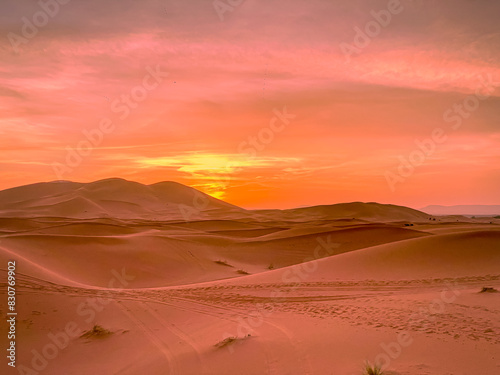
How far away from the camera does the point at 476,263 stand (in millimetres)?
12641

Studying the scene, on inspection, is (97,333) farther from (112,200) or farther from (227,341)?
(112,200)

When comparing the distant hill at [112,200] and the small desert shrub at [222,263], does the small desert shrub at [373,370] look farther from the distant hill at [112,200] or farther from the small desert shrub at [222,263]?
the distant hill at [112,200]

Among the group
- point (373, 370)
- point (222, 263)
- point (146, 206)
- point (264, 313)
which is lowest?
point (373, 370)

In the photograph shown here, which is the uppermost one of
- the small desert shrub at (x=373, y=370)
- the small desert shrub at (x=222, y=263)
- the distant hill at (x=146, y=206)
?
the distant hill at (x=146, y=206)

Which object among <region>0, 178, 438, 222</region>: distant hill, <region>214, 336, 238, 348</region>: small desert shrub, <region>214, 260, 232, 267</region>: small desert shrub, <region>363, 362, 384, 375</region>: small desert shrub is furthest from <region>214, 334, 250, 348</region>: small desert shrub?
<region>0, 178, 438, 222</region>: distant hill

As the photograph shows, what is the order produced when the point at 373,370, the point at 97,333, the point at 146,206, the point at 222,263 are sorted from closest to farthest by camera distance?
the point at 373,370
the point at 97,333
the point at 222,263
the point at 146,206

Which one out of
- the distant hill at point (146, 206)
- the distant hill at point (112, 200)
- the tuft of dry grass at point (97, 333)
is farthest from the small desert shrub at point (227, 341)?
the distant hill at point (112, 200)

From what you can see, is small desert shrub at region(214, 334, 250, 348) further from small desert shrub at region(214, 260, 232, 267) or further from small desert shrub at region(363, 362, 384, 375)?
small desert shrub at region(214, 260, 232, 267)

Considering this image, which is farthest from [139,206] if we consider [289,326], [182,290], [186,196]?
[289,326]

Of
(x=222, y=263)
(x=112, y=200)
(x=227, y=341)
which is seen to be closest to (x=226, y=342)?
(x=227, y=341)

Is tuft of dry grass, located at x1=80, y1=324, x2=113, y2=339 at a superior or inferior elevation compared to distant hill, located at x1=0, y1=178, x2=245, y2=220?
inferior

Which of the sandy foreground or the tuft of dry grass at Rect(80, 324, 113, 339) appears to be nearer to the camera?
Result: the sandy foreground

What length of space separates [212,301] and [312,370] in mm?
4918

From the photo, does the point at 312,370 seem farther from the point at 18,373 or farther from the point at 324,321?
the point at 18,373
